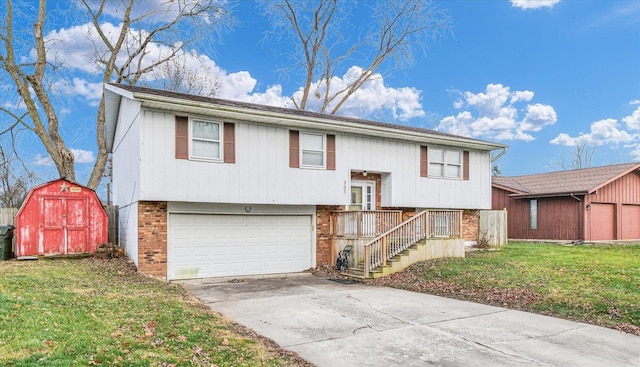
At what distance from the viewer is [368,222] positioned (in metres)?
13.4

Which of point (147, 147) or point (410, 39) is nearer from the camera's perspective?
point (147, 147)

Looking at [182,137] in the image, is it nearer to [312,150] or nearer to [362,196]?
[312,150]

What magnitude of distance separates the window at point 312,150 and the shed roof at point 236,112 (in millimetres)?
446

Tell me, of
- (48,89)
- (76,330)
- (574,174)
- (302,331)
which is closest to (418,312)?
(302,331)

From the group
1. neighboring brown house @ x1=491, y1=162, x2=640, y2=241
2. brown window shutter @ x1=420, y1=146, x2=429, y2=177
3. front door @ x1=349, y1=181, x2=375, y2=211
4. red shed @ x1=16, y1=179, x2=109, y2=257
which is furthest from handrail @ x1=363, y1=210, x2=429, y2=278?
neighboring brown house @ x1=491, y1=162, x2=640, y2=241

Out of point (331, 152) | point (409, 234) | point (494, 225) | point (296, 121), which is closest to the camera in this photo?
point (296, 121)

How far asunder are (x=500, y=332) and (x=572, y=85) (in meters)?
26.2

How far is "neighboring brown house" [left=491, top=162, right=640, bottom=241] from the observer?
2191 cm

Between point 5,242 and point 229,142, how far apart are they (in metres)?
7.39

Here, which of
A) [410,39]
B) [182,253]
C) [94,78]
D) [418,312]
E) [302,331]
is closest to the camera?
[302,331]

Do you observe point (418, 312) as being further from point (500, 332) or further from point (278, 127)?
point (278, 127)

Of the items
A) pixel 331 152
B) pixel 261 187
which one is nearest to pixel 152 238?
pixel 261 187

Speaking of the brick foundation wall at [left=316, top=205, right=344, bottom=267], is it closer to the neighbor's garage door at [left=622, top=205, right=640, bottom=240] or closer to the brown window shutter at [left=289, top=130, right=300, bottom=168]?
the brown window shutter at [left=289, top=130, right=300, bottom=168]

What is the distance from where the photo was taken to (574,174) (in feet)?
83.8
